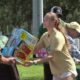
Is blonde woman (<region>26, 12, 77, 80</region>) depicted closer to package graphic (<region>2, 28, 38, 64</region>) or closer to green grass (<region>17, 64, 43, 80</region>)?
package graphic (<region>2, 28, 38, 64</region>)

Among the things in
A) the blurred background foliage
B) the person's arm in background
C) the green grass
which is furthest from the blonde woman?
the blurred background foliage

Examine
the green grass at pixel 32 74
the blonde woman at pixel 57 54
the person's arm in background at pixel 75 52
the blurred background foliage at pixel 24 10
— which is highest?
the blonde woman at pixel 57 54

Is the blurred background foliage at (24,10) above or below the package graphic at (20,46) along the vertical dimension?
below

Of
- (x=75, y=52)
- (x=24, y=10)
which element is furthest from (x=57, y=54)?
(x=24, y=10)

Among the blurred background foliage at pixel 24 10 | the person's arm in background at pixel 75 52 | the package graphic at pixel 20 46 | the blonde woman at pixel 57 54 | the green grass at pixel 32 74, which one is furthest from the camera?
the blurred background foliage at pixel 24 10

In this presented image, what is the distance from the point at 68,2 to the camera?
44.8m

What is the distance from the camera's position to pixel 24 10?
4875cm

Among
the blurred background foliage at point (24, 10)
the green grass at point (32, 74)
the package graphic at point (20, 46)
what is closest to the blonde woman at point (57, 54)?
the package graphic at point (20, 46)

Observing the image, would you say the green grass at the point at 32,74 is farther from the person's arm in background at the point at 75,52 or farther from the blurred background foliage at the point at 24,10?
the blurred background foliage at the point at 24,10

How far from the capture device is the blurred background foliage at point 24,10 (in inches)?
1777

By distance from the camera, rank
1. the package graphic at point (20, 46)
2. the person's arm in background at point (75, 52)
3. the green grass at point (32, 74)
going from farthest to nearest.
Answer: the green grass at point (32, 74) → the person's arm in background at point (75, 52) → the package graphic at point (20, 46)

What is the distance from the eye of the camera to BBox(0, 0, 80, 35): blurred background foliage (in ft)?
148

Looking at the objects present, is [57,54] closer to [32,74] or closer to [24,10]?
[32,74]

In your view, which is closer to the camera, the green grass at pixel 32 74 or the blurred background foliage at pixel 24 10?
the green grass at pixel 32 74
